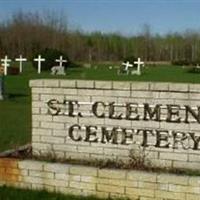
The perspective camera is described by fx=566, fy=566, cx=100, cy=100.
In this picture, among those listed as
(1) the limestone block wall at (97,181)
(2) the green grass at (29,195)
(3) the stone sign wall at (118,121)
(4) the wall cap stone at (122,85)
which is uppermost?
(4) the wall cap stone at (122,85)

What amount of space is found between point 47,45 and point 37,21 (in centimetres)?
804

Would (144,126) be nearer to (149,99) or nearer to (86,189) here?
(149,99)

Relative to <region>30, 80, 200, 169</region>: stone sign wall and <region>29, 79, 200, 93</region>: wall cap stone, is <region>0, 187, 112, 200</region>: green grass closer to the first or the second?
<region>30, 80, 200, 169</region>: stone sign wall

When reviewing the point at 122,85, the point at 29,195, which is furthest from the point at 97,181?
the point at 122,85

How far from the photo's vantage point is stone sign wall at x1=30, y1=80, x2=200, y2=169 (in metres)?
6.59

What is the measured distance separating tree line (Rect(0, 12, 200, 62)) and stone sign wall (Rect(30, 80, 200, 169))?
55.8 m

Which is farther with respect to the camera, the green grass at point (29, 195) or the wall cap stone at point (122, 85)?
the wall cap stone at point (122, 85)

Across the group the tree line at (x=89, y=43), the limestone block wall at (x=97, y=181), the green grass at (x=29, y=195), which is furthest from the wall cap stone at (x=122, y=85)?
the tree line at (x=89, y=43)

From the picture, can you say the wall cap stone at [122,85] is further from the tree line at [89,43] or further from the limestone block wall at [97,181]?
the tree line at [89,43]

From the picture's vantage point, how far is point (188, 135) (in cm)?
657

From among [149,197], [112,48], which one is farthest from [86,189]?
[112,48]

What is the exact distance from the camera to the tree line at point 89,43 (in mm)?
66562

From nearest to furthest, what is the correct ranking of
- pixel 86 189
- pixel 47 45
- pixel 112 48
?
pixel 86 189 → pixel 47 45 → pixel 112 48

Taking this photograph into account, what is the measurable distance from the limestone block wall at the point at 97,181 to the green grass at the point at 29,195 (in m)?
0.11
